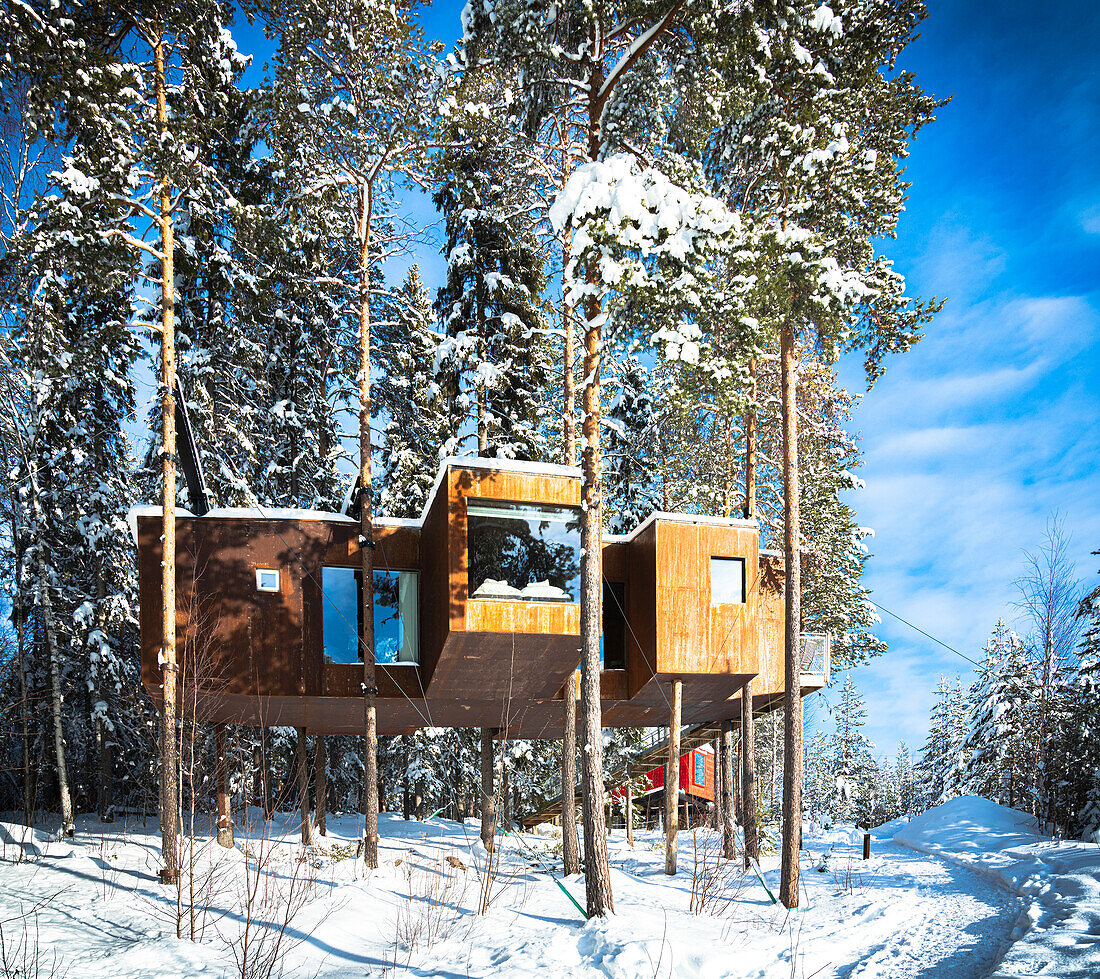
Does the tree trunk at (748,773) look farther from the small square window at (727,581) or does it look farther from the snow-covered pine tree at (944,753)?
the snow-covered pine tree at (944,753)

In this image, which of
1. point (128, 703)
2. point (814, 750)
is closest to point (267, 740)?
point (128, 703)

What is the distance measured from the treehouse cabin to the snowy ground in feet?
10.2

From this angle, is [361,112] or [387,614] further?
[387,614]

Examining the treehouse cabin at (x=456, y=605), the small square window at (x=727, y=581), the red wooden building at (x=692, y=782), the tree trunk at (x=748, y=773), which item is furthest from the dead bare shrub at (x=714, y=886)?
the red wooden building at (x=692, y=782)

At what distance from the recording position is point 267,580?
14078mm

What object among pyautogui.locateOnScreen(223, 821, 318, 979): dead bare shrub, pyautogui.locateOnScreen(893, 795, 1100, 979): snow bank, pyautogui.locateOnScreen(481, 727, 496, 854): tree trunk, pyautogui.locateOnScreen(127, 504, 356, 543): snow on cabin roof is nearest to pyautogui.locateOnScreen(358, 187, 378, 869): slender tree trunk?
pyautogui.locateOnScreen(127, 504, 356, 543): snow on cabin roof

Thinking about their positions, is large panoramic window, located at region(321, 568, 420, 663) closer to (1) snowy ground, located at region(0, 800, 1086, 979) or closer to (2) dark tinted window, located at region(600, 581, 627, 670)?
(1) snowy ground, located at region(0, 800, 1086, 979)

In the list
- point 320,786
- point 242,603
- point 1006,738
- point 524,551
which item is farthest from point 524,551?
point 1006,738

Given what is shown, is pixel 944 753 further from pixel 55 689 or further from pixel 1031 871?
pixel 55 689

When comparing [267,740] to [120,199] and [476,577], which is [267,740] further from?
[120,199]

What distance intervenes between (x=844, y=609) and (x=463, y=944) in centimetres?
1468

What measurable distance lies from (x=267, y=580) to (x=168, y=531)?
2040mm

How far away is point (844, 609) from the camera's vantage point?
20438 mm

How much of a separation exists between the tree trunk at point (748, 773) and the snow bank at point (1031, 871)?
4.40 meters
